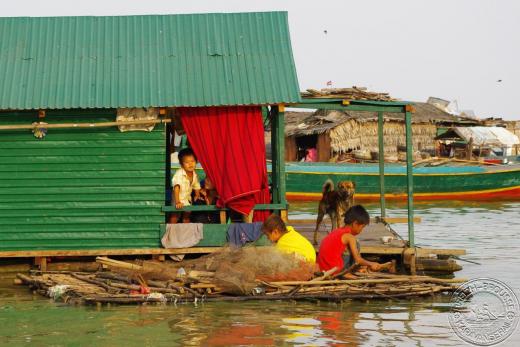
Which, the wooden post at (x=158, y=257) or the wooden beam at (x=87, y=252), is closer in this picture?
the wooden beam at (x=87, y=252)

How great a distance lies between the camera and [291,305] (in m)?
12.7

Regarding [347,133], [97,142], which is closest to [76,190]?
[97,142]

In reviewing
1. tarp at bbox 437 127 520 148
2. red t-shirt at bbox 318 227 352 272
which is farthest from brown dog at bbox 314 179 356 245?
tarp at bbox 437 127 520 148

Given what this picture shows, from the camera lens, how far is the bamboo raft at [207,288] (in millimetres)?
12773

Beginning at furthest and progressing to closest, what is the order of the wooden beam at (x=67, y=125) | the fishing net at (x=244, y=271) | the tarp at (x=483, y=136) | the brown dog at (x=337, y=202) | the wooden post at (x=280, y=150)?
Answer: the tarp at (x=483, y=136), the brown dog at (x=337, y=202), the wooden post at (x=280, y=150), the wooden beam at (x=67, y=125), the fishing net at (x=244, y=271)

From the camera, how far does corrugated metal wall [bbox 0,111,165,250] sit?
14.5 metres

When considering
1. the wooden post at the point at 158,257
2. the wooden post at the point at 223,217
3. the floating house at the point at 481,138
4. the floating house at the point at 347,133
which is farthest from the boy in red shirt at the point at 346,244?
the floating house at the point at 481,138

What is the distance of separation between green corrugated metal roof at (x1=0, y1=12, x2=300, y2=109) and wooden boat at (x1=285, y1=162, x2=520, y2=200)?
22.2 m

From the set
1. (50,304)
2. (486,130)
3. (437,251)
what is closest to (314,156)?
(486,130)

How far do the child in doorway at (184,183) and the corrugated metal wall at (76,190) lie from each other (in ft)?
0.79

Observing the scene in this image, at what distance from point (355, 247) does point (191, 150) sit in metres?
3.23

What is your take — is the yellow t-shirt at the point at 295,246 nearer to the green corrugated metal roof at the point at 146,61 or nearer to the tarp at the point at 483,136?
the green corrugated metal roof at the point at 146,61

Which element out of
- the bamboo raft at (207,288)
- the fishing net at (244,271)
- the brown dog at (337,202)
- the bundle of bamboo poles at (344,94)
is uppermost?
the bundle of bamboo poles at (344,94)

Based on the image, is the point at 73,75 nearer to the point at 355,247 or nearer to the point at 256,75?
the point at 256,75
